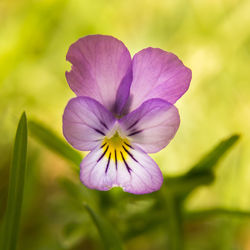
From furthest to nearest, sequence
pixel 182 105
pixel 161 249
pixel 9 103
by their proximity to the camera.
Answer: pixel 182 105, pixel 9 103, pixel 161 249

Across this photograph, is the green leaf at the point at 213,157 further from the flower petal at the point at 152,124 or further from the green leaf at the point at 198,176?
the flower petal at the point at 152,124

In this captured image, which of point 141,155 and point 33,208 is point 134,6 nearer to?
point 33,208

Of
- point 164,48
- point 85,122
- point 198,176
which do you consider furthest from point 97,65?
point 164,48

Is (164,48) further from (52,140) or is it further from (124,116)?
(124,116)

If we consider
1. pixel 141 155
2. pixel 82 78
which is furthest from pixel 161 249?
pixel 82 78

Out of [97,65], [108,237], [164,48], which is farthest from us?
[164,48]

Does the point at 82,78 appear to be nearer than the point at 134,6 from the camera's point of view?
Yes

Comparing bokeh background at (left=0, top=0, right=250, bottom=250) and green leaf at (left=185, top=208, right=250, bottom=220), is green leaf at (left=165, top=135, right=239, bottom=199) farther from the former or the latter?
bokeh background at (left=0, top=0, right=250, bottom=250)
